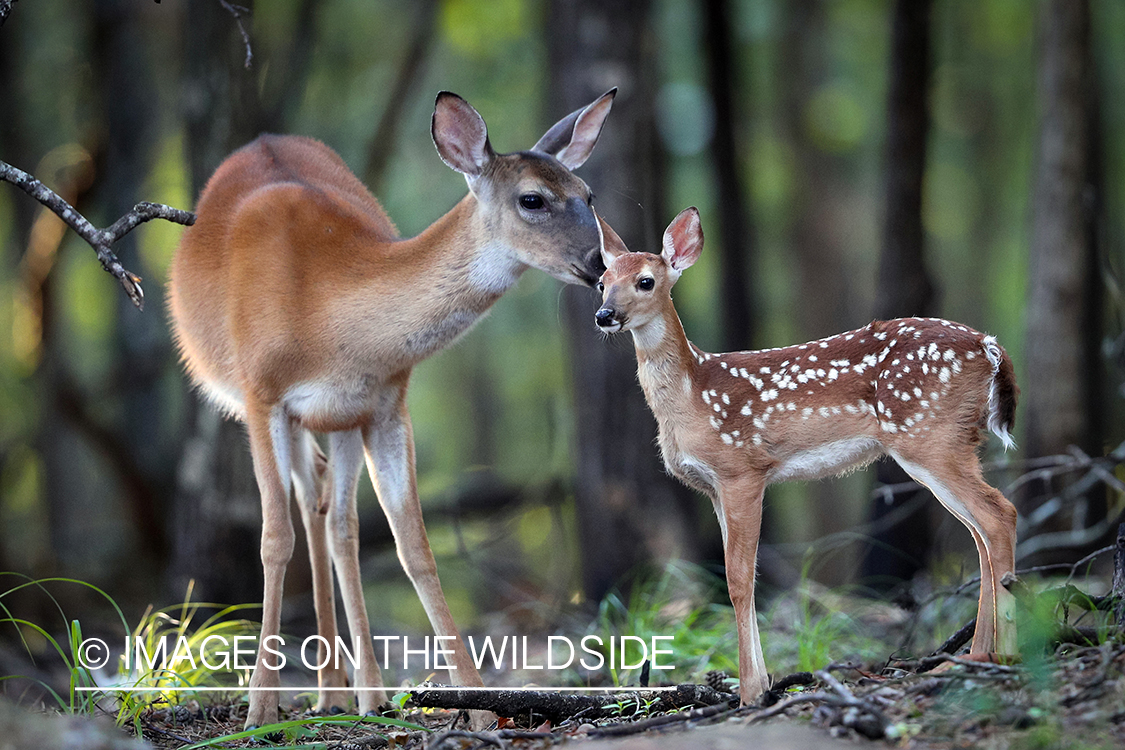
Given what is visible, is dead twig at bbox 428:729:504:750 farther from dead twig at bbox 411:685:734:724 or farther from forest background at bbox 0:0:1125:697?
forest background at bbox 0:0:1125:697

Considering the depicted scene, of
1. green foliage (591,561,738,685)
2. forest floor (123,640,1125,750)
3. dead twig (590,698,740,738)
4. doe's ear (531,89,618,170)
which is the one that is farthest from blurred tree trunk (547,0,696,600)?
dead twig (590,698,740,738)

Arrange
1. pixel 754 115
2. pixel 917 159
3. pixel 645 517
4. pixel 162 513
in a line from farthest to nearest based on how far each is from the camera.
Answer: pixel 754 115 → pixel 162 513 → pixel 917 159 → pixel 645 517

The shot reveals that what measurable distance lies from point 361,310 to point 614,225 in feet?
8.65

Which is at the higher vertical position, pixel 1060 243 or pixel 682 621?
pixel 1060 243

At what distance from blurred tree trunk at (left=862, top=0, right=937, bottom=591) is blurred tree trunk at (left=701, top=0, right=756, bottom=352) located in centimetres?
237

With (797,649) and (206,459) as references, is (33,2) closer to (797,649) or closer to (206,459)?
(206,459)

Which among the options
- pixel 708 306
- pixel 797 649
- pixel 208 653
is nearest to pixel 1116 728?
pixel 797 649

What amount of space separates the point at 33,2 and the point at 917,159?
10.7 metres

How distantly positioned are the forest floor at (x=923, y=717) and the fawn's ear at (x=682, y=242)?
4.93ft

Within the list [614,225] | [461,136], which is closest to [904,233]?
[614,225]

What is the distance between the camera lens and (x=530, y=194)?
4383mm

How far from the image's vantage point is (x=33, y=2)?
1267cm

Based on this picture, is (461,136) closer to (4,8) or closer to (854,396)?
(4,8)

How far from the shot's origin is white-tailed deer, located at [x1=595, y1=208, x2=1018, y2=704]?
354 cm
